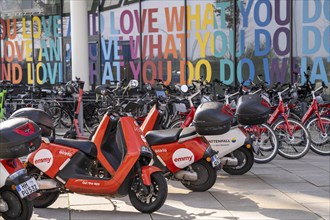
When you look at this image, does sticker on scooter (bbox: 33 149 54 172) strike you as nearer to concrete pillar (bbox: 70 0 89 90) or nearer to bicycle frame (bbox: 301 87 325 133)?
bicycle frame (bbox: 301 87 325 133)

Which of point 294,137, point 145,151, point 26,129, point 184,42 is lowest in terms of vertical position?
point 294,137

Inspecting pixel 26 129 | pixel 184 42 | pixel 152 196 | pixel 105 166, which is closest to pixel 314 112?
pixel 152 196

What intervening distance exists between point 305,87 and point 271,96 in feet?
3.93

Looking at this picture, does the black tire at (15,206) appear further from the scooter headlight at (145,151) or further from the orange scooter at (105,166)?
the scooter headlight at (145,151)

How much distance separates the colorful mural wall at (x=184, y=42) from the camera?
42.7 feet

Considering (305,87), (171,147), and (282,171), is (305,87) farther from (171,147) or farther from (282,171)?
(171,147)

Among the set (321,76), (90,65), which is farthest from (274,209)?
(90,65)

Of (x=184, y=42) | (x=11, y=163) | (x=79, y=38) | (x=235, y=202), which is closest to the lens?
(x=11, y=163)

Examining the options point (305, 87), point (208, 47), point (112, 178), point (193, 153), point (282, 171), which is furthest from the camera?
point (208, 47)

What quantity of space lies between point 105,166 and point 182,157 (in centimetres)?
101

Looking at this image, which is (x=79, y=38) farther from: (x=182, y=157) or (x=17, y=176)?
(x=17, y=176)

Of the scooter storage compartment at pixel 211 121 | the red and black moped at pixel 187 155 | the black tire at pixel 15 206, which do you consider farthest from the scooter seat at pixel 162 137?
the black tire at pixel 15 206

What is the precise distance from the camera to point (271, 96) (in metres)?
9.45

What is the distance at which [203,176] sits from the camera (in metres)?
5.98
